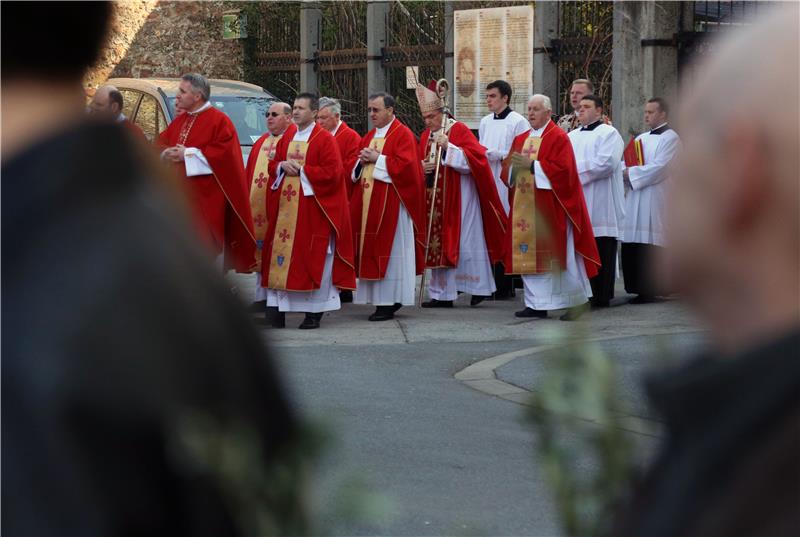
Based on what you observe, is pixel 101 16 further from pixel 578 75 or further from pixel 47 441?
pixel 578 75

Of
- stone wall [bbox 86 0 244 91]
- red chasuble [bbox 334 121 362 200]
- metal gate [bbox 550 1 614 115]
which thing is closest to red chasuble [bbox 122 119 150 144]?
red chasuble [bbox 334 121 362 200]

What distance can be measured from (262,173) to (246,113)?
11.7 feet

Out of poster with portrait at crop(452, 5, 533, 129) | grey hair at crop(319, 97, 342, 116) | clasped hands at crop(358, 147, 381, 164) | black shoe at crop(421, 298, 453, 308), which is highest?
poster with portrait at crop(452, 5, 533, 129)

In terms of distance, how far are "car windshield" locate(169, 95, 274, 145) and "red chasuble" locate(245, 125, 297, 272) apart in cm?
305

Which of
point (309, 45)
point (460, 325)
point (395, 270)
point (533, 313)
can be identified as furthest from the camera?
point (309, 45)

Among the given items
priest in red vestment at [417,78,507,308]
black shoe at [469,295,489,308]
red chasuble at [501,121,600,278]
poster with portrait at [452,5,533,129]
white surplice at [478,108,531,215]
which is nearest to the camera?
red chasuble at [501,121,600,278]

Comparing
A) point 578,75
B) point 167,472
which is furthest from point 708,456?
point 578,75

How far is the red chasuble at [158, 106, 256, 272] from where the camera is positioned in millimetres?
10453

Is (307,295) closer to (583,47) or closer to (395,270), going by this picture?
(395,270)

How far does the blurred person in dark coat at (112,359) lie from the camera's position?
1.07 metres

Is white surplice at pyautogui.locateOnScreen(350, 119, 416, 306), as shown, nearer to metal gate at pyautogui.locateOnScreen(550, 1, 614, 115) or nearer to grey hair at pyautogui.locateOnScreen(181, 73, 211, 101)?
grey hair at pyautogui.locateOnScreen(181, 73, 211, 101)

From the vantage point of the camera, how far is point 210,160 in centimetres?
1046

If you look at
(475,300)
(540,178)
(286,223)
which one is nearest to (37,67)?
(286,223)

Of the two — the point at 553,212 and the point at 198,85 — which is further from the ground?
the point at 198,85
